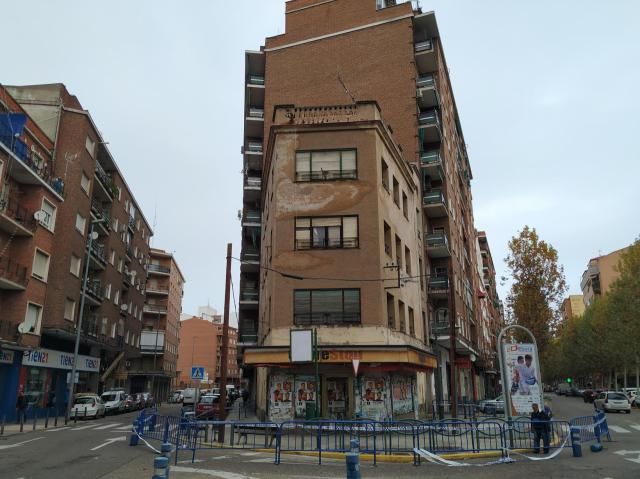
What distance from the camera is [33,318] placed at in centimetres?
3027

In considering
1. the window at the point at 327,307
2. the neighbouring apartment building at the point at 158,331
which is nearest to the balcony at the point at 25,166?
the window at the point at 327,307

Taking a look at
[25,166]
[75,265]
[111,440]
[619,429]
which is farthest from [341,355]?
[75,265]

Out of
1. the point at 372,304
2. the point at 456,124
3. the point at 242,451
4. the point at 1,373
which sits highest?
the point at 456,124

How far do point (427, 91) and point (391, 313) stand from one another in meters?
20.9

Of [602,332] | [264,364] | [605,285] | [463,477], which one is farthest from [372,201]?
[605,285]

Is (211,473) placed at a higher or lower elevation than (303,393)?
lower

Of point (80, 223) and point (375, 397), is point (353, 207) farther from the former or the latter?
point (80, 223)

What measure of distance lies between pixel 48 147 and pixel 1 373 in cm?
1428

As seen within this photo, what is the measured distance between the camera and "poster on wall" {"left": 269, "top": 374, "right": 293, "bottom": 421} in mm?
22359

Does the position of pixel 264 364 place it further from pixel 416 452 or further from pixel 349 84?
pixel 349 84

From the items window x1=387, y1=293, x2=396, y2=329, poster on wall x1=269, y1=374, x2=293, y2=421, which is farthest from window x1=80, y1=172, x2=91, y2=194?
window x1=387, y1=293, x2=396, y2=329

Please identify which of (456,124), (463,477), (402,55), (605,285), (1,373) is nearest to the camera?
(463,477)

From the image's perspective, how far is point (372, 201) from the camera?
25.2m

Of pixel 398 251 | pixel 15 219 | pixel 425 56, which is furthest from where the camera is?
pixel 425 56
